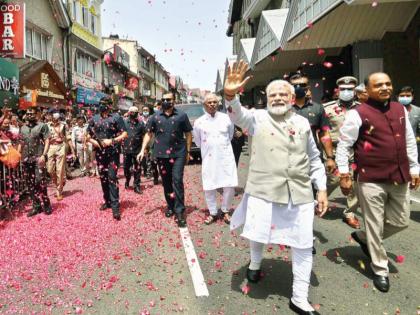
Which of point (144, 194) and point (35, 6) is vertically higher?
point (35, 6)

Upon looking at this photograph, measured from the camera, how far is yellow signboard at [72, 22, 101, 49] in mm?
24734

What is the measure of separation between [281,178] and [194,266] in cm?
168

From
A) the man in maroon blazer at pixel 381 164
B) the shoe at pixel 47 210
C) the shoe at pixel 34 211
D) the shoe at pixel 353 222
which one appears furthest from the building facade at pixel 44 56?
the man in maroon blazer at pixel 381 164

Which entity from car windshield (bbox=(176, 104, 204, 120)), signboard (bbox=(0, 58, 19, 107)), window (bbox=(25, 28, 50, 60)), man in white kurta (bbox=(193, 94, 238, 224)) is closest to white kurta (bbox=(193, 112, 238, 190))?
man in white kurta (bbox=(193, 94, 238, 224))

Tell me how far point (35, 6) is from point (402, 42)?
16.9 meters

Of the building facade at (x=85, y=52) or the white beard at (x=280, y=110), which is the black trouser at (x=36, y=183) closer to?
the white beard at (x=280, y=110)

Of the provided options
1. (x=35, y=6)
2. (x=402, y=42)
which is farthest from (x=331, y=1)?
(x=35, y=6)

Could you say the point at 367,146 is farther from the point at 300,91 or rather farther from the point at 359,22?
the point at 359,22

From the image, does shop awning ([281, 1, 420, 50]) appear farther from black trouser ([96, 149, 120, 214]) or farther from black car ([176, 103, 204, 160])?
black trouser ([96, 149, 120, 214])

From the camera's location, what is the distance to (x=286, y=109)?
11.5ft

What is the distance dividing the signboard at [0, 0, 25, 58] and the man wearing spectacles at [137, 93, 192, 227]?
1094cm

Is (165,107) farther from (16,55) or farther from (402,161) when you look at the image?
(16,55)

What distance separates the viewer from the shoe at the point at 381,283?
150 inches

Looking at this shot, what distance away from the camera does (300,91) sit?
5.29 m
